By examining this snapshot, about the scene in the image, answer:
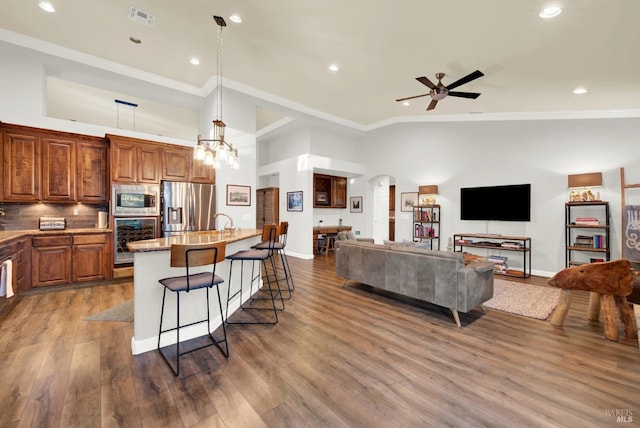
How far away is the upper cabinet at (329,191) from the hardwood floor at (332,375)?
5.48m

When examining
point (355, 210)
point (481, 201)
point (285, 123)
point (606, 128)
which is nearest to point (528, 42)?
point (606, 128)

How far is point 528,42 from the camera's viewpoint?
3.50 m

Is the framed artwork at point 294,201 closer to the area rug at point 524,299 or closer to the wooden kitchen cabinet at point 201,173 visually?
the wooden kitchen cabinet at point 201,173

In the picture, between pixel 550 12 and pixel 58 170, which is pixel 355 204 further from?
pixel 58 170

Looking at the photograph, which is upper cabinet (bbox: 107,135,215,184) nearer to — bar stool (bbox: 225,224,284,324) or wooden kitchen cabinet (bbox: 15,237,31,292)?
wooden kitchen cabinet (bbox: 15,237,31,292)

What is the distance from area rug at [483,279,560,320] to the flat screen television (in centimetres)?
162

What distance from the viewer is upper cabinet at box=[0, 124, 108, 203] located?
4.07 meters

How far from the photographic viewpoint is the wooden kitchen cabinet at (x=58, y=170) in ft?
14.2

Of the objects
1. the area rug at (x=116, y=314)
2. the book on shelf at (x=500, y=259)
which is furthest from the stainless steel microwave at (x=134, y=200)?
the book on shelf at (x=500, y=259)

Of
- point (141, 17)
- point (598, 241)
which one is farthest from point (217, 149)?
point (598, 241)

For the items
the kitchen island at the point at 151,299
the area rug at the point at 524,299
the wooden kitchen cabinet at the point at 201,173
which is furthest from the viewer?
the wooden kitchen cabinet at the point at 201,173

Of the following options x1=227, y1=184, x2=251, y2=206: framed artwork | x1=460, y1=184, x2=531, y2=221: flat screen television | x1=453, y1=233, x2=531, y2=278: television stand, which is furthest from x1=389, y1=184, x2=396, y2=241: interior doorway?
x1=227, y1=184, x2=251, y2=206: framed artwork

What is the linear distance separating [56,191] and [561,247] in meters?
9.10

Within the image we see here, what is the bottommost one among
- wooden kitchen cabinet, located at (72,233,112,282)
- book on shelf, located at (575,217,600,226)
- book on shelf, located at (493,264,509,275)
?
book on shelf, located at (493,264,509,275)
